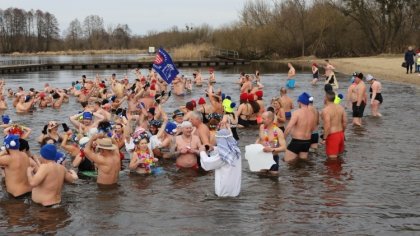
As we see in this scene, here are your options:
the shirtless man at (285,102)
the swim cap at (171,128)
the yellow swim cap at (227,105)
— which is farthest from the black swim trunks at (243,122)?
the swim cap at (171,128)

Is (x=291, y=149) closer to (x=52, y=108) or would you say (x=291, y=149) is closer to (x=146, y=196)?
(x=146, y=196)

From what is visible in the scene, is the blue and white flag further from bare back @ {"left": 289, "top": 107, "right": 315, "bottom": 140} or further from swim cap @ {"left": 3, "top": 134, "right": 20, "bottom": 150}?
swim cap @ {"left": 3, "top": 134, "right": 20, "bottom": 150}

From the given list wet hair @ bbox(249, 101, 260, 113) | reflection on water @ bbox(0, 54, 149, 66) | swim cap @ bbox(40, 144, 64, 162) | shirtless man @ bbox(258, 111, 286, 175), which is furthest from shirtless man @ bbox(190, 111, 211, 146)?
reflection on water @ bbox(0, 54, 149, 66)

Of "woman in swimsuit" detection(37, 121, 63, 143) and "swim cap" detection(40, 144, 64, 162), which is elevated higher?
"swim cap" detection(40, 144, 64, 162)

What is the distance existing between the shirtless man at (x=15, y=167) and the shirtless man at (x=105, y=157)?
1.02 m

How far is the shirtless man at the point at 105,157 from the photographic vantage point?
26.7ft

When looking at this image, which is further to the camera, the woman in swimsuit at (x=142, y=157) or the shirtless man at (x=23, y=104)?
→ the shirtless man at (x=23, y=104)

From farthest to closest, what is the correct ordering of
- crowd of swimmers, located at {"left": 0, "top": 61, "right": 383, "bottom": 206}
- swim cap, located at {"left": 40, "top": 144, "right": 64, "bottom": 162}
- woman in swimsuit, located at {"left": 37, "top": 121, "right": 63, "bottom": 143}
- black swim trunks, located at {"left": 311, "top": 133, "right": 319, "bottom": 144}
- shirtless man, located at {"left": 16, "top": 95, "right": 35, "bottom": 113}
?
shirtless man, located at {"left": 16, "top": 95, "right": 35, "bottom": 113} < woman in swimsuit, located at {"left": 37, "top": 121, "right": 63, "bottom": 143} < black swim trunks, located at {"left": 311, "top": 133, "right": 319, "bottom": 144} < crowd of swimmers, located at {"left": 0, "top": 61, "right": 383, "bottom": 206} < swim cap, located at {"left": 40, "top": 144, "right": 64, "bottom": 162}

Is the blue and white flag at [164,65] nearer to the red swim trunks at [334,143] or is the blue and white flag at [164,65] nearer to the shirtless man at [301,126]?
the shirtless man at [301,126]

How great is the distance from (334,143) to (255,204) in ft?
10.2

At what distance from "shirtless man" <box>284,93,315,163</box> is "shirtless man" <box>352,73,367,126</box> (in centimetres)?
463

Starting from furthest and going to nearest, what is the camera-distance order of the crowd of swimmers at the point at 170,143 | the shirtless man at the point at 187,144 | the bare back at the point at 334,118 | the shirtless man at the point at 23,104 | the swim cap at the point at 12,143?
the shirtless man at the point at 23,104
the bare back at the point at 334,118
the shirtless man at the point at 187,144
the swim cap at the point at 12,143
the crowd of swimmers at the point at 170,143

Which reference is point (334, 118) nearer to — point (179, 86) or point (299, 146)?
point (299, 146)

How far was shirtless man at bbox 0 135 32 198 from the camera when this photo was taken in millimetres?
7660
